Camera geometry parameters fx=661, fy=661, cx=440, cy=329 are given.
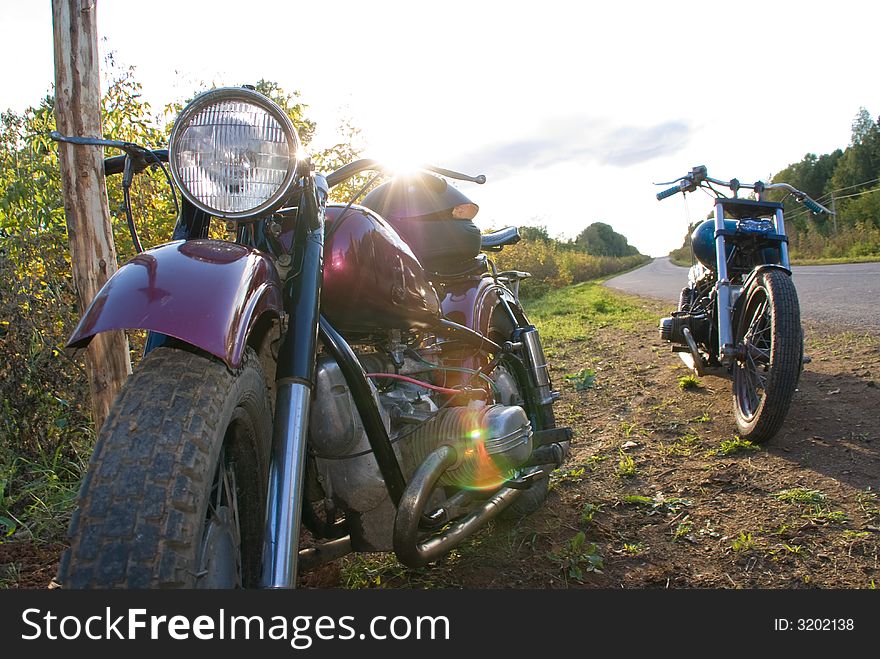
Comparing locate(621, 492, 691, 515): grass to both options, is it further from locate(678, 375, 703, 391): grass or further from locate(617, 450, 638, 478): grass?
locate(678, 375, 703, 391): grass

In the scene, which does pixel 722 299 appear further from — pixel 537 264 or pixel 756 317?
pixel 537 264

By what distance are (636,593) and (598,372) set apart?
461cm

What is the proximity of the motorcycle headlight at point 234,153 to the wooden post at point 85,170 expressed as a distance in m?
1.85

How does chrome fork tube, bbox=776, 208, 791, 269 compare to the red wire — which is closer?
the red wire

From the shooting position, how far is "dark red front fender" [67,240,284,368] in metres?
1.27

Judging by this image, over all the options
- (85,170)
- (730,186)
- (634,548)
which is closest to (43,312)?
(85,170)

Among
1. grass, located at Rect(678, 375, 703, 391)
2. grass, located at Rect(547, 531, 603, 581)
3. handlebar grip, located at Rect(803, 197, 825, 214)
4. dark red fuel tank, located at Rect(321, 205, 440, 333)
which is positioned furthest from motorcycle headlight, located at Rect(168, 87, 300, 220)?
grass, located at Rect(678, 375, 703, 391)

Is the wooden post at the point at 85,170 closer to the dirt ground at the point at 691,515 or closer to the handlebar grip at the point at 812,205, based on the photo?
the dirt ground at the point at 691,515

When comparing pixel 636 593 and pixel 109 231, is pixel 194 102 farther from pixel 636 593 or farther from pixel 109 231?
pixel 109 231

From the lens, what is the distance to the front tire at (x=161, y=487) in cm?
108

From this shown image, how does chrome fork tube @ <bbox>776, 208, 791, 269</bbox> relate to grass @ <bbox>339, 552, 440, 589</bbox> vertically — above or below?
above

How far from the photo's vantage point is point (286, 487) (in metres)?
1.35

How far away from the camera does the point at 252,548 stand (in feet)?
5.34

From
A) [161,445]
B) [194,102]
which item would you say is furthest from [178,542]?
[194,102]
